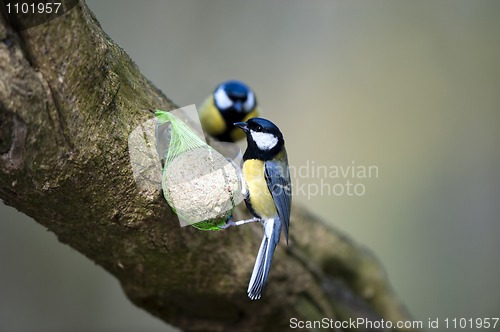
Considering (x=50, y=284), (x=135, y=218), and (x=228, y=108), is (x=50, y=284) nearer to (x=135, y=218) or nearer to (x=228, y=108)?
(x=228, y=108)

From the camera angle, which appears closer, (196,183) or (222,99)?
(196,183)

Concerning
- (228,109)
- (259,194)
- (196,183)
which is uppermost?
(228,109)

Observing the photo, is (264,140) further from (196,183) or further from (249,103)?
(249,103)

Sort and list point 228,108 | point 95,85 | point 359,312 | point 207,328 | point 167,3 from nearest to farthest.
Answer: point 95,85
point 207,328
point 359,312
point 228,108
point 167,3

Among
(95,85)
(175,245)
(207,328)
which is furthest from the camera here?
(207,328)

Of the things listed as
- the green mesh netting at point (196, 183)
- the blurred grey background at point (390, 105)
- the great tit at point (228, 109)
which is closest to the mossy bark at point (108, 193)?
the green mesh netting at point (196, 183)

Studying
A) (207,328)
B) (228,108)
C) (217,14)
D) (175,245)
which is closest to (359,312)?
(207,328)

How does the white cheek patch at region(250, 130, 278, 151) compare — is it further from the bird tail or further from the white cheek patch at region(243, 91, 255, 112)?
the white cheek patch at region(243, 91, 255, 112)

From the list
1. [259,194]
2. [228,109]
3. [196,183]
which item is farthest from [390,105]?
[196,183]
